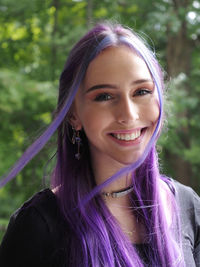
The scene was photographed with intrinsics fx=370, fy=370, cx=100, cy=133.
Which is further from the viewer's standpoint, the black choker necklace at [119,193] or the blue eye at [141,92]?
the black choker necklace at [119,193]

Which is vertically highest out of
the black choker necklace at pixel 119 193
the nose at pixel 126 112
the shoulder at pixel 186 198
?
the nose at pixel 126 112

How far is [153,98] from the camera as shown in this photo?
3.94 ft

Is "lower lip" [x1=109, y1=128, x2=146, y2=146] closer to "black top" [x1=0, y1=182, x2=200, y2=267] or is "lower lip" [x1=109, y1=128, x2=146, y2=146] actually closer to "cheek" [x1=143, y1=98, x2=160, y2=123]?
"cheek" [x1=143, y1=98, x2=160, y2=123]

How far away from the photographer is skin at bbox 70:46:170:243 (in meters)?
1.16

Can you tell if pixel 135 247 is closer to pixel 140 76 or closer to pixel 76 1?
pixel 140 76

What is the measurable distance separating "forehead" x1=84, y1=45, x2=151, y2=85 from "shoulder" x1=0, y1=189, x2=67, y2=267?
452mm

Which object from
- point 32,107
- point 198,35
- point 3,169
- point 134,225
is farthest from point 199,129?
point 134,225

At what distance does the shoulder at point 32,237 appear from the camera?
1.13m

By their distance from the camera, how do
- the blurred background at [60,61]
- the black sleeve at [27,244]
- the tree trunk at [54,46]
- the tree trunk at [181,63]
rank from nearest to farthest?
the black sleeve at [27,244] < the blurred background at [60,61] < the tree trunk at [54,46] < the tree trunk at [181,63]

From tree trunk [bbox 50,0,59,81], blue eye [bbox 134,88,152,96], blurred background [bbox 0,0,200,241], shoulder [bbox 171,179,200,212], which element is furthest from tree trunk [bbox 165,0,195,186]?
blue eye [bbox 134,88,152,96]

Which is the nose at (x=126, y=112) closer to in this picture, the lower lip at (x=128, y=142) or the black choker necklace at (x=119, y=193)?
the lower lip at (x=128, y=142)

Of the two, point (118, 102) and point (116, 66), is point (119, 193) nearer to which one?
point (118, 102)

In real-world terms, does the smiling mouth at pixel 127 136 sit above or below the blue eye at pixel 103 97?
below

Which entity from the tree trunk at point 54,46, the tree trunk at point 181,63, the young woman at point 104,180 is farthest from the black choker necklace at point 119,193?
the tree trunk at point 181,63
